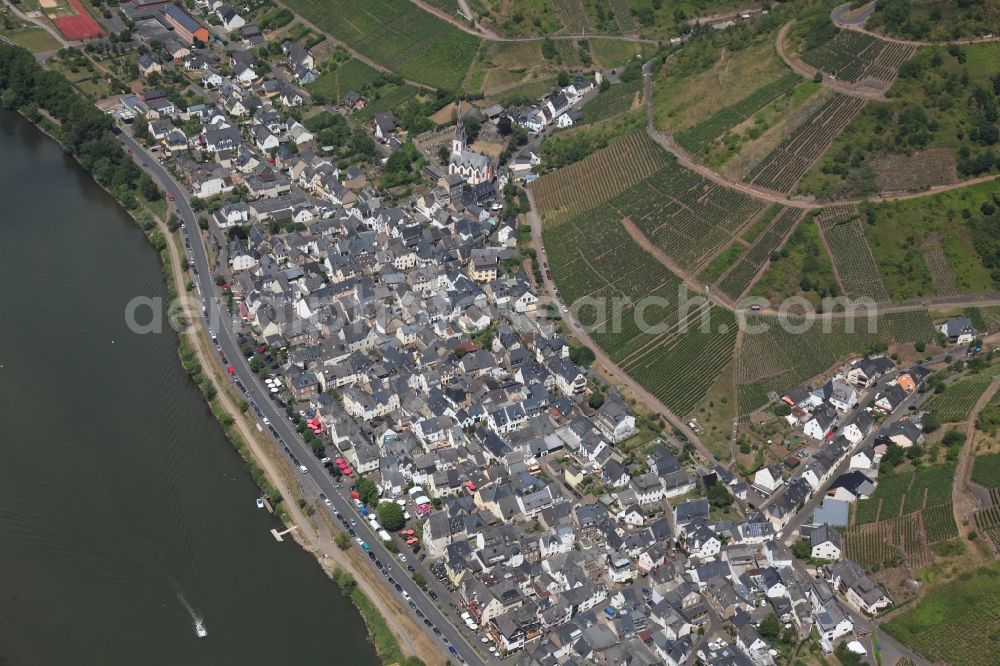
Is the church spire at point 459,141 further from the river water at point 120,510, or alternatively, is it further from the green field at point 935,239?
the green field at point 935,239

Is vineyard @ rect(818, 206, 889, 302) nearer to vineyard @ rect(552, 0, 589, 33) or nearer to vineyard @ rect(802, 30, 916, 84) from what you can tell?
vineyard @ rect(802, 30, 916, 84)

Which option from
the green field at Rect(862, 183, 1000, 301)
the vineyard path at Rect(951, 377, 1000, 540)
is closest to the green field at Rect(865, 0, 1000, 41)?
the green field at Rect(862, 183, 1000, 301)

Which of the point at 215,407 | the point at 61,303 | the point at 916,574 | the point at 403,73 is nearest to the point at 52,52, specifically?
the point at 403,73

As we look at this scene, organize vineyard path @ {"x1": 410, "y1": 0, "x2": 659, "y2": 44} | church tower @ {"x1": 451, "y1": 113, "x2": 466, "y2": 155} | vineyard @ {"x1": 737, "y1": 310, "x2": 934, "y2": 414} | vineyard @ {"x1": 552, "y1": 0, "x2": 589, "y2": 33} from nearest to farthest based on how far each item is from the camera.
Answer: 1. vineyard @ {"x1": 737, "y1": 310, "x2": 934, "y2": 414}
2. church tower @ {"x1": 451, "y1": 113, "x2": 466, "y2": 155}
3. vineyard path @ {"x1": 410, "y1": 0, "x2": 659, "y2": 44}
4. vineyard @ {"x1": 552, "y1": 0, "x2": 589, "y2": 33}

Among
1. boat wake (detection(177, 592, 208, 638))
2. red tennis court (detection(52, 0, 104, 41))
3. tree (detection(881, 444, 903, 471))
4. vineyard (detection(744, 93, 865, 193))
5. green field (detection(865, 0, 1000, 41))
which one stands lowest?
tree (detection(881, 444, 903, 471))

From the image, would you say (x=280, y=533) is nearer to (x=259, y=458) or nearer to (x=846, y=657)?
(x=259, y=458)

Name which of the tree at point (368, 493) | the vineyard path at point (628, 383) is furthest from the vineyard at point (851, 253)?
the tree at point (368, 493)

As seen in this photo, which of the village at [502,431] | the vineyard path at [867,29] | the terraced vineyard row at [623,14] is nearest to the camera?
the village at [502,431]
